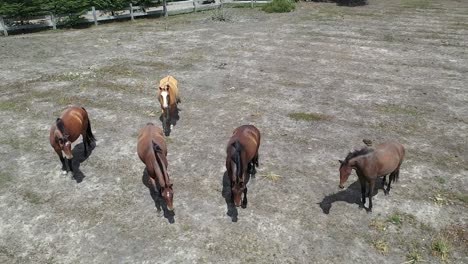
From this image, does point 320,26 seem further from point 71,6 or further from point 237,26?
point 71,6

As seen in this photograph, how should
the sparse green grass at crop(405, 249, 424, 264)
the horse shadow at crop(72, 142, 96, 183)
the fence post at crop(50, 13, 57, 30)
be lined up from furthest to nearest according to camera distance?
the fence post at crop(50, 13, 57, 30) → the horse shadow at crop(72, 142, 96, 183) → the sparse green grass at crop(405, 249, 424, 264)

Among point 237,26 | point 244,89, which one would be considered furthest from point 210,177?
point 237,26

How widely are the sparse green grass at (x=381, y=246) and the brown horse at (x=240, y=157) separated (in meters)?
3.09

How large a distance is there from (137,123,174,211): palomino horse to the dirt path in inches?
38.7

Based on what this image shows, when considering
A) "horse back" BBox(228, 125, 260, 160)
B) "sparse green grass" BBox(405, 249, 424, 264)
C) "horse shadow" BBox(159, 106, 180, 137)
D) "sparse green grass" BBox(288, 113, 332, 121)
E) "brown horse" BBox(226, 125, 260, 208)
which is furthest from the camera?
"sparse green grass" BBox(288, 113, 332, 121)

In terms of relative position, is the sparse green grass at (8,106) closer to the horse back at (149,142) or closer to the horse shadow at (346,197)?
the horse back at (149,142)

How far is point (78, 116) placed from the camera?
1073cm

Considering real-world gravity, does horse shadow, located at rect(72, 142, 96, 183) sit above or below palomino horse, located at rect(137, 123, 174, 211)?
below

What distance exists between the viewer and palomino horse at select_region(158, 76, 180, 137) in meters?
11.6

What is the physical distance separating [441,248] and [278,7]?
26.5 metres

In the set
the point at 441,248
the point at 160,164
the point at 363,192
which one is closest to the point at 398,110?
the point at 363,192

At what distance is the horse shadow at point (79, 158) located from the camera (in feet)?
34.8

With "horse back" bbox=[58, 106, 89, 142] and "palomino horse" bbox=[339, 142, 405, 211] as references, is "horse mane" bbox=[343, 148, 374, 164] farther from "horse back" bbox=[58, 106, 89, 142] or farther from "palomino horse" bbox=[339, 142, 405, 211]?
"horse back" bbox=[58, 106, 89, 142]

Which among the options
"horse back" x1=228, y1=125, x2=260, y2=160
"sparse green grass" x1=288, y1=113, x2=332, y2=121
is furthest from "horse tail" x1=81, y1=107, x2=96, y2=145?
"sparse green grass" x1=288, y1=113, x2=332, y2=121
